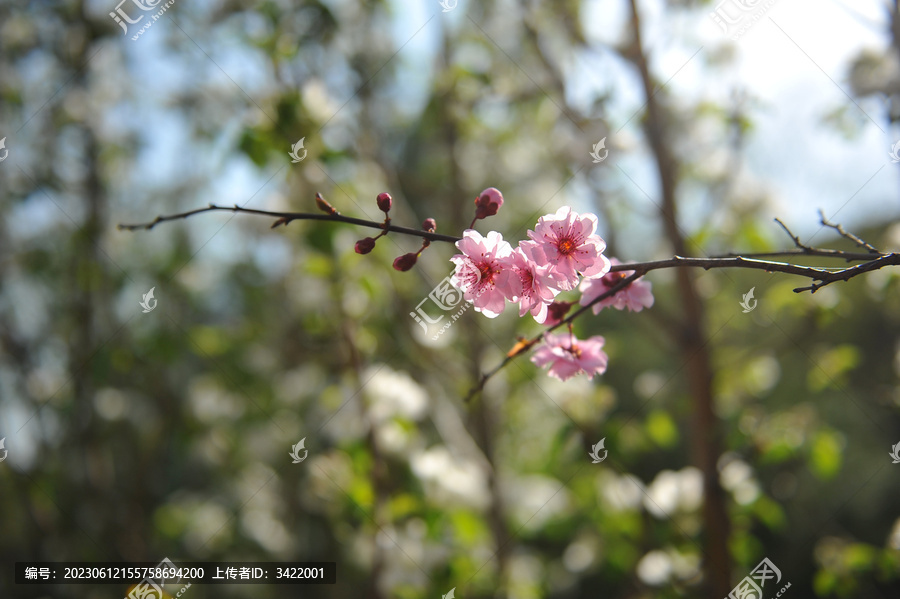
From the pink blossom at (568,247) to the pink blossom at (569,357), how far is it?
0.13 metres

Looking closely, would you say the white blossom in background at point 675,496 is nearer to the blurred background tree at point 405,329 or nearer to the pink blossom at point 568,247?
the blurred background tree at point 405,329

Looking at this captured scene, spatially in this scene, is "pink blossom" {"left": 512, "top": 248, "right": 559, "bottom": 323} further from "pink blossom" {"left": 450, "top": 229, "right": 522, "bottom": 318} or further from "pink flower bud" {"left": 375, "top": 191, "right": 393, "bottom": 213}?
"pink flower bud" {"left": 375, "top": 191, "right": 393, "bottom": 213}

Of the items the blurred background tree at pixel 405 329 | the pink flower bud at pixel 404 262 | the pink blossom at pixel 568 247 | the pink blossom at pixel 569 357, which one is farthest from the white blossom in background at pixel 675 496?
the pink flower bud at pixel 404 262

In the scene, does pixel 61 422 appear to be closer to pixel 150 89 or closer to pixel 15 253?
pixel 15 253

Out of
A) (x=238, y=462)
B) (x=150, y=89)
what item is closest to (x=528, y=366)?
(x=238, y=462)

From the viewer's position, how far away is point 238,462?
2.80 metres

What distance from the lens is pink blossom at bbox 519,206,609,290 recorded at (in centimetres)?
65

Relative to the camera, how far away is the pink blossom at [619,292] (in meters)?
0.73

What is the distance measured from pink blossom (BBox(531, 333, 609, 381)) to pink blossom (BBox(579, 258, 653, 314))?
68 millimetres

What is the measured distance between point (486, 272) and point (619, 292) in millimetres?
190

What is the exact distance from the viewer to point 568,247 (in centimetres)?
67

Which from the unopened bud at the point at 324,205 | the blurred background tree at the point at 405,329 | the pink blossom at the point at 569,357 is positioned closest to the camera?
the unopened bud at the point at 324,205

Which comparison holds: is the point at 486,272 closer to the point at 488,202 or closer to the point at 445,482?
the point at 488,202

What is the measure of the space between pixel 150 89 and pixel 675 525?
8.91 feet
